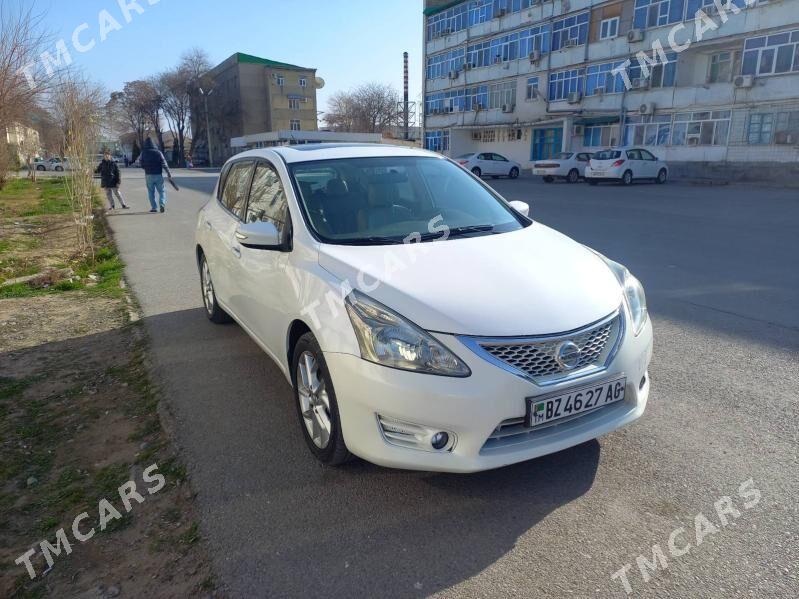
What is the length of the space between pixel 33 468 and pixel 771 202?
1977 centimetres

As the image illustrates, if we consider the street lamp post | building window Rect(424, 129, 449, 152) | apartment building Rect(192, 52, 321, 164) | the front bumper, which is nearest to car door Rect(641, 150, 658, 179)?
the front bumper

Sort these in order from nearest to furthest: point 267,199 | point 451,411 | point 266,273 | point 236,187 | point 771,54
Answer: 1. point 451,411
2. point 266,273
3. point 267,199
4. point 236,187
5. point 771,54

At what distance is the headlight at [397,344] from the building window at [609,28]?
123ft

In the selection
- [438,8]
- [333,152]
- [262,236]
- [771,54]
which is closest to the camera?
[262,236]

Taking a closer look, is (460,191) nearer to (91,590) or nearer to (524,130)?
(91,590)

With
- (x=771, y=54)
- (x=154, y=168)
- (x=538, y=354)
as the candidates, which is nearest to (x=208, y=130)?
(x=771, y=54)

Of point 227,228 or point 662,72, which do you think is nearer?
point 227,228

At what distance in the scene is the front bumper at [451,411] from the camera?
251 centimetres

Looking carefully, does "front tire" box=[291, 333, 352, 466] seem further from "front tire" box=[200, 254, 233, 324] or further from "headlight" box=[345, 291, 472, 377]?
"front tire" box=[200, 254, 233, 324]

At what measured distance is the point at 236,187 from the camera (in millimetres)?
4949

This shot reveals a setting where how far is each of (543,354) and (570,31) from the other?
1594 inches

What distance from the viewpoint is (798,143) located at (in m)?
25.5

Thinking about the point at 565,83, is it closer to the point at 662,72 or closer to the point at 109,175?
the point at 662,72

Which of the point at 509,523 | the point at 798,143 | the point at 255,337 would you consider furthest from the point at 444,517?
the point at 798,143
